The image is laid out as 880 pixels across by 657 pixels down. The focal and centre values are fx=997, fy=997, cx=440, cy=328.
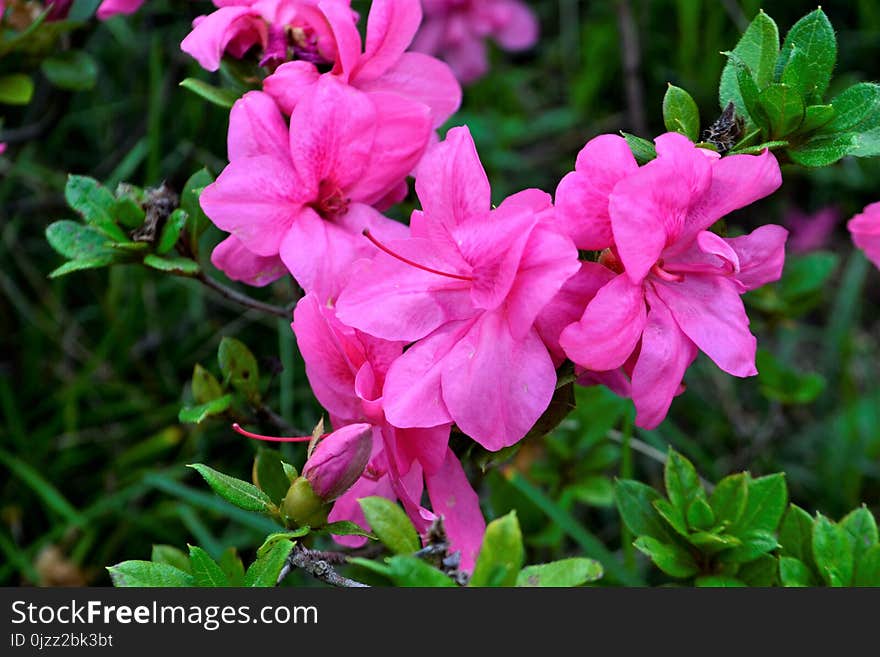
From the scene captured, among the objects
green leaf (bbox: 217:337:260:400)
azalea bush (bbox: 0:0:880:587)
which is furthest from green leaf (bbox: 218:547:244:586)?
green leaf (bbox: 217:337:260:400)

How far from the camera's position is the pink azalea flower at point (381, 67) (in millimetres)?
928

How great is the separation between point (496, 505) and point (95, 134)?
50.0 inches

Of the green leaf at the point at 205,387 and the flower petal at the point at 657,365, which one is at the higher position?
the flower petal at the point at 657,365

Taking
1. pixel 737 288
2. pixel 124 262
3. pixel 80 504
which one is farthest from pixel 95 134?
pixel 737 288

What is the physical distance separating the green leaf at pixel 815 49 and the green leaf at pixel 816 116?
3cm

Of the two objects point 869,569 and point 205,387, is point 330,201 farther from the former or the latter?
point 869,569

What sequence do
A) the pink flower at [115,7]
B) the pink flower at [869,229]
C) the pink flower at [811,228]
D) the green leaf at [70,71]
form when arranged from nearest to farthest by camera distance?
the pink flower at [869,229], the pink flower at [115,7], the green leaf at [70,71], the pink flower at [811,228]

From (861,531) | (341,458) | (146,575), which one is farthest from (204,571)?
(861,531)

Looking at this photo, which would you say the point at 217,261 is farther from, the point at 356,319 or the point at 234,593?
the point at 234,593

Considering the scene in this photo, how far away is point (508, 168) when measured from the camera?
222cm

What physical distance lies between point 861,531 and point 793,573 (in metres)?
0.10

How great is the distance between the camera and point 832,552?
0.96 meters

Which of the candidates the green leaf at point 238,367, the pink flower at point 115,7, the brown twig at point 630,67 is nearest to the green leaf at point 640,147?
the green leaf at point 238,367

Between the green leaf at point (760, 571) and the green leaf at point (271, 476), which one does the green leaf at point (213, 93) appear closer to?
the green leaf at point (271, 476)
